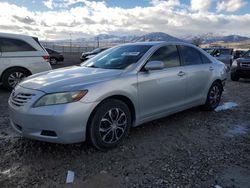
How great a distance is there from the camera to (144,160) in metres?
3.51

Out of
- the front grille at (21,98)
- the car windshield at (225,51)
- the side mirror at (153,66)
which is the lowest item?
the front grille at (21,98)

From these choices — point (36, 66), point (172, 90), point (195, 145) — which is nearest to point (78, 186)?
point (195, 145)

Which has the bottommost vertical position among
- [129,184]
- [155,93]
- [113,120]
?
[129,184]

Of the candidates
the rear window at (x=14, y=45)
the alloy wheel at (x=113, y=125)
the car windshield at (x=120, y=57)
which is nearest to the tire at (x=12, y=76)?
the rear window at (x=14, y=45)

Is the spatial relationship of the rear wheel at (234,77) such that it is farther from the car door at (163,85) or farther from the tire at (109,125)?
the tire at (109,125)

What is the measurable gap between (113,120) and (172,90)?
138 cm

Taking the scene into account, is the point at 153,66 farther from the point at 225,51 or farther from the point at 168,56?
the point at 225,51

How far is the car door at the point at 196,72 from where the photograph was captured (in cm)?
505

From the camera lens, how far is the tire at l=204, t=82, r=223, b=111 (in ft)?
18.9

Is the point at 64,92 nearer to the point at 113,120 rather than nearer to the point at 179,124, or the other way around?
the point at 113,120

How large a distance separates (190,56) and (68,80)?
2734 mm

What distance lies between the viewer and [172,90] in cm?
459

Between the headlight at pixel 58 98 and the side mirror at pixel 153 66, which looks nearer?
the headlight at pixel 58 98

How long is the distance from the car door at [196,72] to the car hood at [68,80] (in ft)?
5.54
